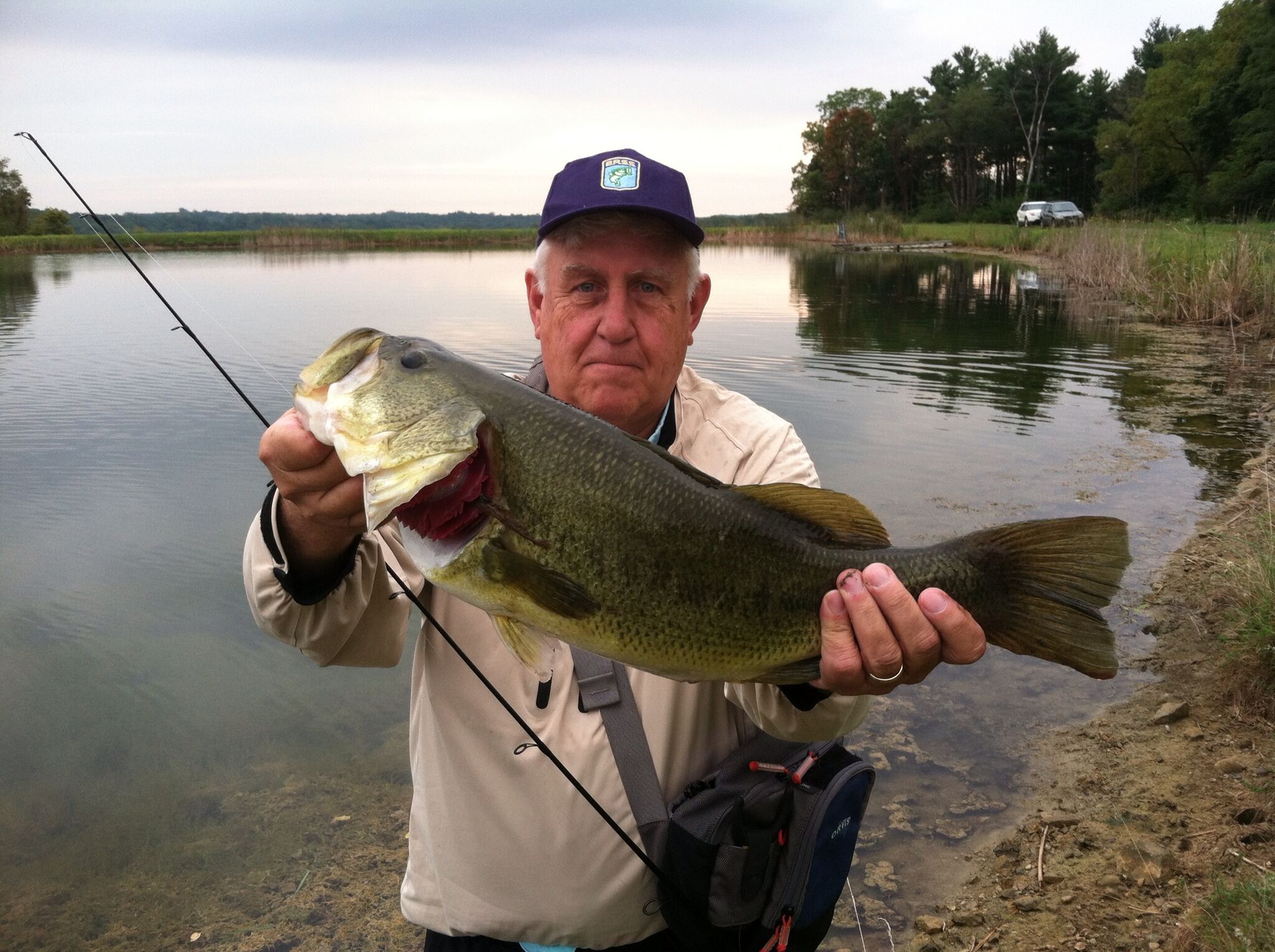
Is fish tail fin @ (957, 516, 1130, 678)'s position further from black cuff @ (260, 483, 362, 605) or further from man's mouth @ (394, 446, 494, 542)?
black cuff @ (260, 483, 362, 605)

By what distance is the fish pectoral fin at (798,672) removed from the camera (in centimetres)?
217

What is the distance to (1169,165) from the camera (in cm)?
5800

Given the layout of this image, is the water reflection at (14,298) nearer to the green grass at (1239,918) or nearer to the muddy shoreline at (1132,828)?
the muddy shoreline at (1132,828)

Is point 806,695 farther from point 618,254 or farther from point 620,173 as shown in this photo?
point 620,173

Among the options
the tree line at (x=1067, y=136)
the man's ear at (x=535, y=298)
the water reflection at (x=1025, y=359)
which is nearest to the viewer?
the man's ear at (x=535, y=298)

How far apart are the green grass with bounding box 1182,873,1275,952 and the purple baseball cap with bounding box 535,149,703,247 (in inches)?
109

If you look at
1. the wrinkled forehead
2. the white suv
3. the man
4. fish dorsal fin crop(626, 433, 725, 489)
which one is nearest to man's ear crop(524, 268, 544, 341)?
Answer: the man

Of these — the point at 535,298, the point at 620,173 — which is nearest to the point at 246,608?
the point at 535,298

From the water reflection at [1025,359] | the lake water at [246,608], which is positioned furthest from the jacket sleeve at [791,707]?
the water reflection at [1025,359]

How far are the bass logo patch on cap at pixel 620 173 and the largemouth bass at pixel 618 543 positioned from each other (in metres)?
0.83

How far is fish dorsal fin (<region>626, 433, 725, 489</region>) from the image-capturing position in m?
2.13

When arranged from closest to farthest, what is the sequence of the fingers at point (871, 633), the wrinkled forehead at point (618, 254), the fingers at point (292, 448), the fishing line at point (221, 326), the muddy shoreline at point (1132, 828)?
the fingers at point (292, 448) → the fingers at point (871, 633) → the wrinkled forehead at point (618, 254) → the muddy shoreline at point (1132, 828) → the fishing line at point (221, 326)

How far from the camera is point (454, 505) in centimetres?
205

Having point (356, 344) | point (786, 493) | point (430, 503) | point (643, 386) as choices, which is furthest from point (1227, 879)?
point (356, 344)
